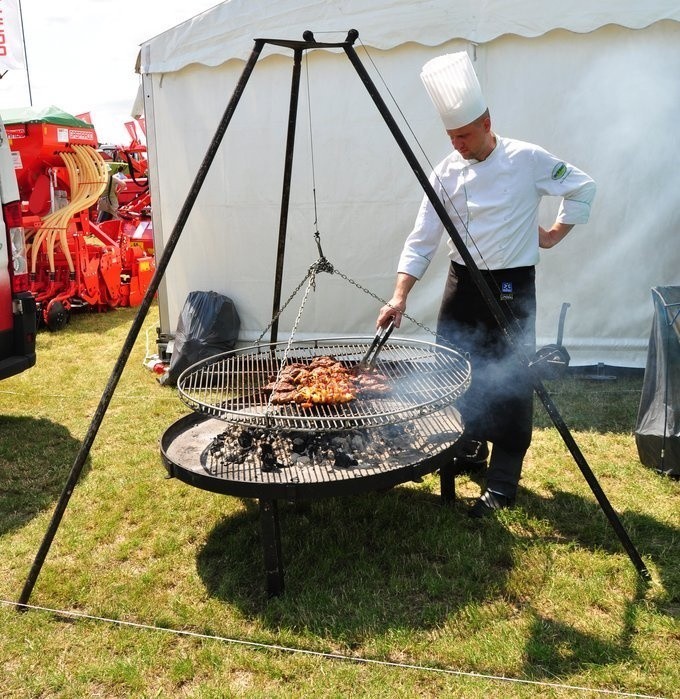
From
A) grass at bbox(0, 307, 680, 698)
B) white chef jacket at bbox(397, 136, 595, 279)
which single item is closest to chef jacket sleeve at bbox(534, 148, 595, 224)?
white chef jacket at bbox(397, 136, 595, 279)

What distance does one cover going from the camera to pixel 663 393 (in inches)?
157

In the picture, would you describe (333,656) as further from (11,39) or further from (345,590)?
(11,39)

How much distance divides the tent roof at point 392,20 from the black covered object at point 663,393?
2377 millimetres

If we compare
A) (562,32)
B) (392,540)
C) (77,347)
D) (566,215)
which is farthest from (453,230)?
(77,347)

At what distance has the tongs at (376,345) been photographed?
3.46 m

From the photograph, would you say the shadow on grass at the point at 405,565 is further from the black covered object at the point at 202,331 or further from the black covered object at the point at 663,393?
the black covered object at the point at 202,331

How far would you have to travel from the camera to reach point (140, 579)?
324 centimetres

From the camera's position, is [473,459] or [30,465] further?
[30,465]

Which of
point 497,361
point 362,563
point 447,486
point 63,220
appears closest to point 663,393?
point 497,361

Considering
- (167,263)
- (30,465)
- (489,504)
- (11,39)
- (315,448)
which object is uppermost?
(11,39)

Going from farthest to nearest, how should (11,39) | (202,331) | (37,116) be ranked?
1. (11,39)
2. (37,116)
3. (202,331)

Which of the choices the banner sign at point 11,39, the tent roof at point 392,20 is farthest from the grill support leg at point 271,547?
the banner sign at point 11,39

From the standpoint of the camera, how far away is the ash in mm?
3205

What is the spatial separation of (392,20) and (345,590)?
4392 millimetres
